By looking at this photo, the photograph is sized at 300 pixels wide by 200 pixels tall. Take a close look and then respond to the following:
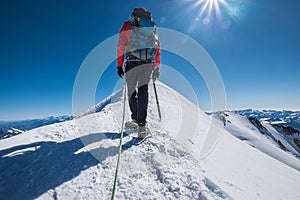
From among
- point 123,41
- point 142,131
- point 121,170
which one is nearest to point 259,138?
point 142,131

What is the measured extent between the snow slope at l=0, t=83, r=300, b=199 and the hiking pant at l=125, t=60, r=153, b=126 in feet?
2.54

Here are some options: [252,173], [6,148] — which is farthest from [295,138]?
[6,148]

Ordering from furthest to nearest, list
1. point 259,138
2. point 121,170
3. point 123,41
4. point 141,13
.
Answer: point 259,138 → point 141,13 → point 123,41 → point 121,170

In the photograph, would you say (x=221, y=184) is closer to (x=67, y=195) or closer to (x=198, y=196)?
(x=198, y=196)

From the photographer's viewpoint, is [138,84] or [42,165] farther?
[138,84]

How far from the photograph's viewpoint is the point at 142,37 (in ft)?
16.7

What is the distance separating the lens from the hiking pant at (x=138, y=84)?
4.76 m

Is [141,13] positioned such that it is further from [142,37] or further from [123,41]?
[123,41]

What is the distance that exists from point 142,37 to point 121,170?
11.7 feet

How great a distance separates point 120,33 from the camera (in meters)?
5.04

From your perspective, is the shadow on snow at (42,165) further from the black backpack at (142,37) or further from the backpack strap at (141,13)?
the backpack strap at (141,13)

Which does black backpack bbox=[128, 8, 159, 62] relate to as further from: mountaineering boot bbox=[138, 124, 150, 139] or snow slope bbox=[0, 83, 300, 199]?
snow slope bbox=[0, 83, 300, 199]

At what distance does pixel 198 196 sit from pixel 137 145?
1818 millimetres

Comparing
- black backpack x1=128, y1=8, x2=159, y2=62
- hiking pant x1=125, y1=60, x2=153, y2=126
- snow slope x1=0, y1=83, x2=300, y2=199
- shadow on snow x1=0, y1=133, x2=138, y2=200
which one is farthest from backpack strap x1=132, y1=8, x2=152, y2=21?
shadow on snow x1=0, y1=133, x2=138, y2=200
